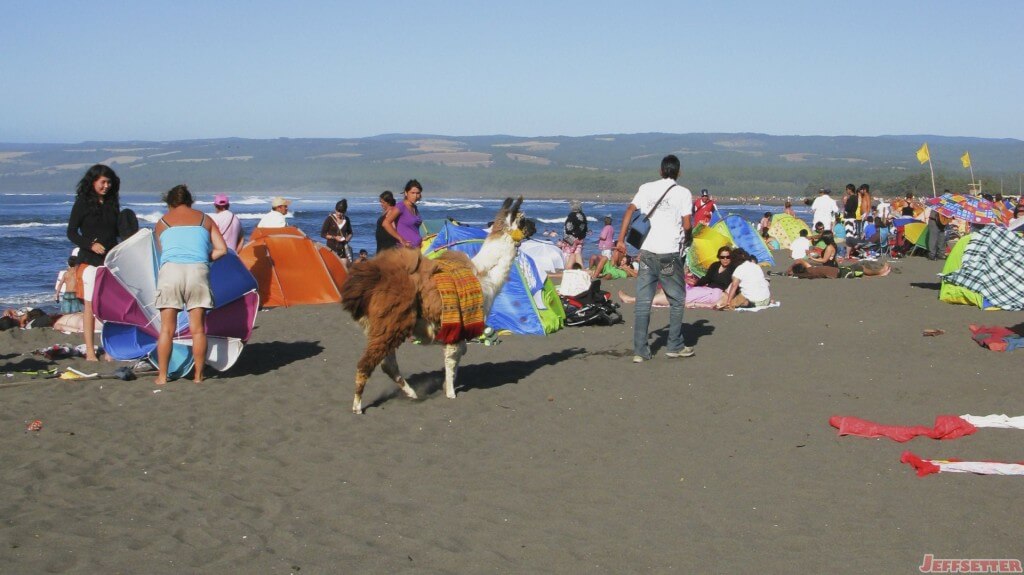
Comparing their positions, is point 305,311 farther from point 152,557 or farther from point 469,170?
point 469,170

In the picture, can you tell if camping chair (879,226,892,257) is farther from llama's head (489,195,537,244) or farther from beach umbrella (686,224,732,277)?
llama's head (489,195,537,244)

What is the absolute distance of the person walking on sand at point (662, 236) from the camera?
9.63 m

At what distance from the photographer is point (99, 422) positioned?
729 cm

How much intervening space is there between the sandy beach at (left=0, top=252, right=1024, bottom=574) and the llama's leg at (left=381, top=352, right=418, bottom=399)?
0.60 ft

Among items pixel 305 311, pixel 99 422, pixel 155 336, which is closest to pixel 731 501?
pixel 99 422

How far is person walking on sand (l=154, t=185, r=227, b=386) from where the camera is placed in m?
8.34

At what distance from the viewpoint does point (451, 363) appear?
8.41 meters

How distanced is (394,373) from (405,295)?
34.2 inches

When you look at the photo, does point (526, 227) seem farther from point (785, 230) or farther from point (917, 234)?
point (785, 230)

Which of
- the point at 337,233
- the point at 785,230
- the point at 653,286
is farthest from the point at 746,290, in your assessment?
the point at 785,230

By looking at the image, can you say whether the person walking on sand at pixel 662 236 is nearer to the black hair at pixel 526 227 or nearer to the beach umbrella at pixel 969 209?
the black hair at pixel 526 227

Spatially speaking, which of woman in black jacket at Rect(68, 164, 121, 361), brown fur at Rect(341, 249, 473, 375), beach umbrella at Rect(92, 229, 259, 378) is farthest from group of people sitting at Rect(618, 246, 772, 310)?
woman in black jacket at Rect(68, 164, 121, 361)

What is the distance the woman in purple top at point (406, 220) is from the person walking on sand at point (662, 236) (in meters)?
3.38

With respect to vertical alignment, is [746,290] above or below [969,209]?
below
